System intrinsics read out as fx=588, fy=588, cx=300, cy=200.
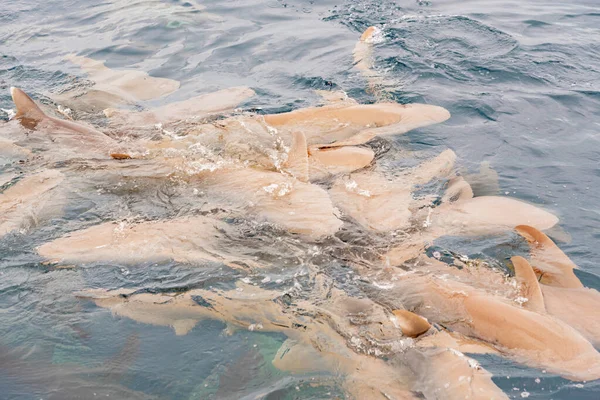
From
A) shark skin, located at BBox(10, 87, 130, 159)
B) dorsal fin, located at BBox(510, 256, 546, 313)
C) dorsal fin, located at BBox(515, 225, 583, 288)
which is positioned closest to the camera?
dorsal fin, located at BBox(510, 256, 546, 313)

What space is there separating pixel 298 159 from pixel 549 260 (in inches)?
119

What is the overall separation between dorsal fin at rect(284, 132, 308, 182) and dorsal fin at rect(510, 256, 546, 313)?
2611 millimetres

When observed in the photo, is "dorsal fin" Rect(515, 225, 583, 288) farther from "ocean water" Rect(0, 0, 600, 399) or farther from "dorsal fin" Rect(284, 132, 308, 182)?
"dorsal fin" Rect(284, 132, 308, 182)

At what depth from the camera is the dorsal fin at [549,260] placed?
5.57 metres

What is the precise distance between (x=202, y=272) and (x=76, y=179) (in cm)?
255

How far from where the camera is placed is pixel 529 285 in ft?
17.2

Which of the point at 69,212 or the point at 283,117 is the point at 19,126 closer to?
the point at 69,212

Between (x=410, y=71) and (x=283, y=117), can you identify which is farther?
(x=410, y=71)

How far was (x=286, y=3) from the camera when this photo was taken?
1537 centimetres

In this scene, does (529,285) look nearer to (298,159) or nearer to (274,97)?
(298,159)

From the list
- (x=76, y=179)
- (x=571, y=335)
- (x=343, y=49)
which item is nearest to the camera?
(x=571, y=335)

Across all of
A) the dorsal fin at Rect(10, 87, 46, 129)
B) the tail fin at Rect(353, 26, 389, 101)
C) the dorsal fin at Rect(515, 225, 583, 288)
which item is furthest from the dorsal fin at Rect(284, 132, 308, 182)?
the dorsal fin at Rect(10, 87, 46, 129)

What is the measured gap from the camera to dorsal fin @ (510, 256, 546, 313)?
16.6 ft

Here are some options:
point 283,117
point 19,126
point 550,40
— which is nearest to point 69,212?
point 19,126
